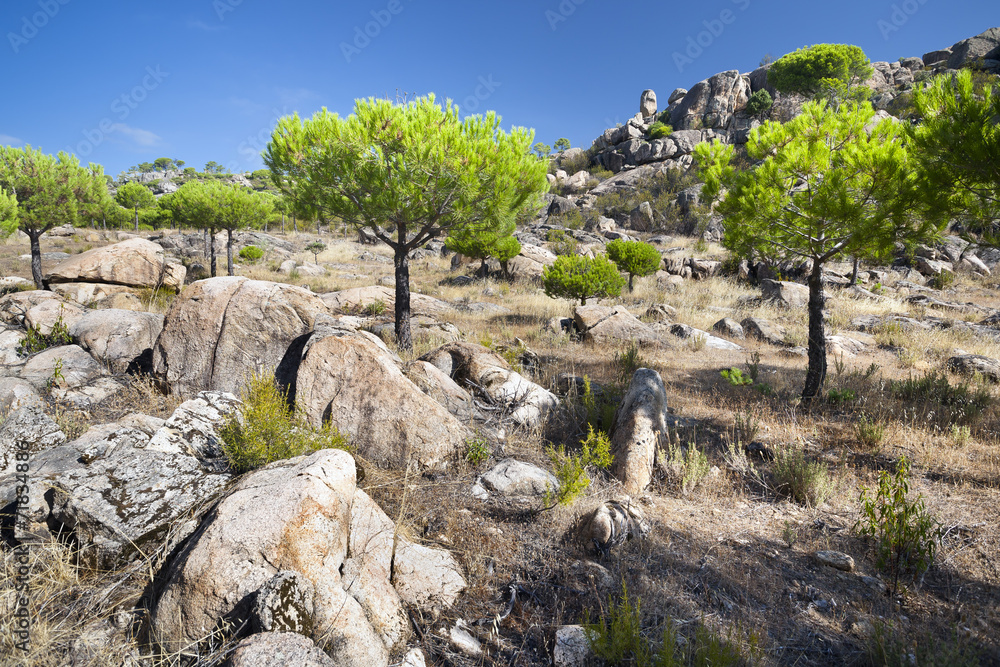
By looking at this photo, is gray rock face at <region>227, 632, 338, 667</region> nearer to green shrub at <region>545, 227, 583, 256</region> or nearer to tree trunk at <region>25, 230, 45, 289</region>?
tree trunk at <region>25, 230, 45, 289</region>

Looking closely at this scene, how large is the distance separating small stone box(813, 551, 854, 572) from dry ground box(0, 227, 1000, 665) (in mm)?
59

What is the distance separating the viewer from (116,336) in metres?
6.77

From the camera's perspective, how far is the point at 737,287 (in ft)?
63.3

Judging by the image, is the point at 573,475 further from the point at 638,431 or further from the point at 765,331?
the point at 765,331

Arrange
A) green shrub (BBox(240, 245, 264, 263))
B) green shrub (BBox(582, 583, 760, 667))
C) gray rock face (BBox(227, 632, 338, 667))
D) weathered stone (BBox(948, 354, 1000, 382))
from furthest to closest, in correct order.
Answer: green shrub (BBox(240, 245, 264, 263)) → weathered stone (BBox(948, 354, 1000, 382)) → green shrub (BBox(582, 583, 760, 667)) → gray rock face (BBox(227, 632, 338, 667))

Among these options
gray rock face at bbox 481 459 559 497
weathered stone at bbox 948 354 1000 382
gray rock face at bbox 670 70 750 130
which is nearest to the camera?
gray rock face at bbox 481 459 559 497

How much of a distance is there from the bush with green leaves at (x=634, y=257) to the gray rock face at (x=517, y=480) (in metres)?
15.2

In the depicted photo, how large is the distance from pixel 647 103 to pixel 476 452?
2913 inches

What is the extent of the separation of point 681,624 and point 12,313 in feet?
38.7

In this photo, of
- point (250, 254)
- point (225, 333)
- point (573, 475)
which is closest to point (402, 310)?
point (225, 333)

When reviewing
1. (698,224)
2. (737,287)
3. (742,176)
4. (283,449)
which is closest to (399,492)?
(283,449)

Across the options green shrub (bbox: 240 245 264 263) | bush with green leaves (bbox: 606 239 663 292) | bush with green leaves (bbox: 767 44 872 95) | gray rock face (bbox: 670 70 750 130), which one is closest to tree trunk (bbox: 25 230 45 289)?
green shrub (bbox: 240 245 264 263)

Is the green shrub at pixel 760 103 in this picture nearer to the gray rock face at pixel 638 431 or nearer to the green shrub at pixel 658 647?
the gray rock face at pixel 638 431

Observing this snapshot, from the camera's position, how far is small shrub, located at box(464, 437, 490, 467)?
4805 mm
